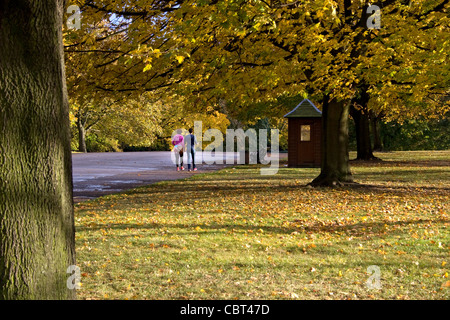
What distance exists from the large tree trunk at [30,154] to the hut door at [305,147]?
23.7 m

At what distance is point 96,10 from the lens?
14.0 meters

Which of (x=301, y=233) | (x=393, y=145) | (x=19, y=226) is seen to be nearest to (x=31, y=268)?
(x=19, y=226)

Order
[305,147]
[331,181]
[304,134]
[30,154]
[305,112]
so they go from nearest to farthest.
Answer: [30,154]
[331,181]
[305,112]
[304,134]
[305,147]

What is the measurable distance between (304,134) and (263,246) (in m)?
20.3

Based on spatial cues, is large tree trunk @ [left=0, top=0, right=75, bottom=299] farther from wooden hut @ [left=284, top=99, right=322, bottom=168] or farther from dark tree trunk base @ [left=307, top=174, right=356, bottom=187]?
wooden hut @ [left=284, top=99, right=322, bottom=168]

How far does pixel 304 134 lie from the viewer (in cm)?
2739

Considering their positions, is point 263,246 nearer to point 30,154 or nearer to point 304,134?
point 30,154

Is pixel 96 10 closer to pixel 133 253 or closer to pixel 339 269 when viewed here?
pixel 133 253

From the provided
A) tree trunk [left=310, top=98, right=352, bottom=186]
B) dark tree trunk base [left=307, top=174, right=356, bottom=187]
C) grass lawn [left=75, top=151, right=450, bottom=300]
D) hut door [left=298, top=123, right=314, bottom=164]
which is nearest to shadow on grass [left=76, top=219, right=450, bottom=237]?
grass lawn [left=75, top=151, right=450, bottom=300]

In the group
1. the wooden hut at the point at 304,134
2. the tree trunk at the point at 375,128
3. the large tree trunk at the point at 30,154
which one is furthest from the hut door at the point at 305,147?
the large tree trunk at the point at 30,154

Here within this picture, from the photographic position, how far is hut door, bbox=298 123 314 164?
2725 cm

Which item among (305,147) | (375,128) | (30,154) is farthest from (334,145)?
(375,128)

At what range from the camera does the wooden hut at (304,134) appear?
2677 centimetres
